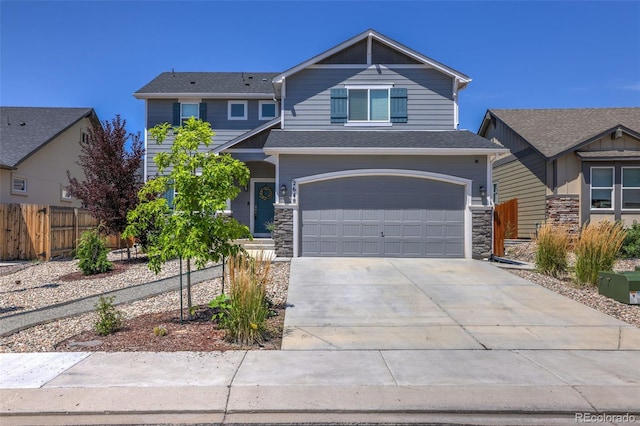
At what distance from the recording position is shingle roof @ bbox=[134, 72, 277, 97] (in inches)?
809

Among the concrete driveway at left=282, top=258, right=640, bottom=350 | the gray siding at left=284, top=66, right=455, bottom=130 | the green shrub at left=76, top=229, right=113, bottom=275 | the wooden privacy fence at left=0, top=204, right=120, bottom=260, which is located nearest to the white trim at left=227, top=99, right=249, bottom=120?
the gray siding at left=284, top=66, right=455, bottom=130

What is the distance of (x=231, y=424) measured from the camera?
4.31 m

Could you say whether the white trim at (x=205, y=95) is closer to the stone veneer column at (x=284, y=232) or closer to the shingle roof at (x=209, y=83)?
the shingle roof at (x=209, y=83)

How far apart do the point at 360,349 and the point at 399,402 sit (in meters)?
1.77

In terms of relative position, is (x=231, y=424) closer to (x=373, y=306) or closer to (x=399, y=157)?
(x=373, y=306)

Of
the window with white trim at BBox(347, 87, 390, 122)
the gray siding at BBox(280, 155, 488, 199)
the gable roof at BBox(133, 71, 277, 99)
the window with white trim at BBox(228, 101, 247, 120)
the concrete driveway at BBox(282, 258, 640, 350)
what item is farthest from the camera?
the window with white trim at BBox(228, 101, 247, 120)

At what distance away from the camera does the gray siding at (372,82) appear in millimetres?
15930

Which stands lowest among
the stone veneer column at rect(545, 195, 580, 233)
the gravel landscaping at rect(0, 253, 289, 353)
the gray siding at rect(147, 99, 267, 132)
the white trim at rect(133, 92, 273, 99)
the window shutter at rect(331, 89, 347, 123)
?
the gravel landscaping at rect(0, 253, 289, 353)

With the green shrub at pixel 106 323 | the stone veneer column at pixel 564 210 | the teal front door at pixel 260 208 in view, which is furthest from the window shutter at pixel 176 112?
the stone veneer column at pixel 564 210

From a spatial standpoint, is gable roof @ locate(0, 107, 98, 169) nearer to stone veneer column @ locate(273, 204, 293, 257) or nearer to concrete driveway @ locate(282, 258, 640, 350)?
stone veneer column @ locate(273, 204, 293, 257)

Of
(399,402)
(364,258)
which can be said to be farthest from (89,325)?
(364,258)

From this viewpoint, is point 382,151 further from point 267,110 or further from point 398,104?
point 267,110

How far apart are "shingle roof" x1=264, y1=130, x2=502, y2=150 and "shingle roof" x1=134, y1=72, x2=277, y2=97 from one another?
611 centimetres

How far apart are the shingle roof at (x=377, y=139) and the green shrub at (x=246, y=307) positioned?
749cm
